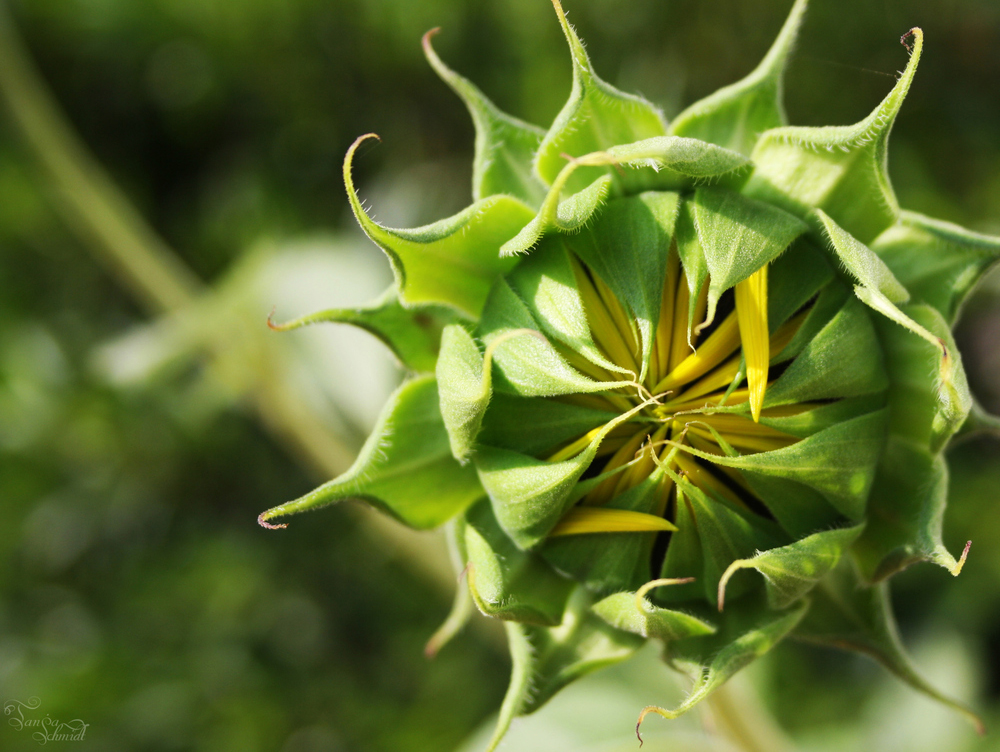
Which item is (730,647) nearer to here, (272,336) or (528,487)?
(528,487)

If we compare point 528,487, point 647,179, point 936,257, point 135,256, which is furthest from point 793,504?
point 135,256

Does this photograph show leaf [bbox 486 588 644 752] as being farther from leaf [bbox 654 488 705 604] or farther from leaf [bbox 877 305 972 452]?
leaf [bbox 877 305 972 452]

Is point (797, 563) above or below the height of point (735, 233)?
below

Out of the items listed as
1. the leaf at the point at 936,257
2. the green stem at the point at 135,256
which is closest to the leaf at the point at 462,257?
the leaf at the point at 936,257


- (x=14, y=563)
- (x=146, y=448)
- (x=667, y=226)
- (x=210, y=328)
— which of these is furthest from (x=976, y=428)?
(x=14, y=563)

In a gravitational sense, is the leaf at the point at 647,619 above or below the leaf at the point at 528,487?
below

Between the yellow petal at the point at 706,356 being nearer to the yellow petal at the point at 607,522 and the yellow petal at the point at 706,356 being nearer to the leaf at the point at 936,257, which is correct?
the yellow petal at the point at 607,522
